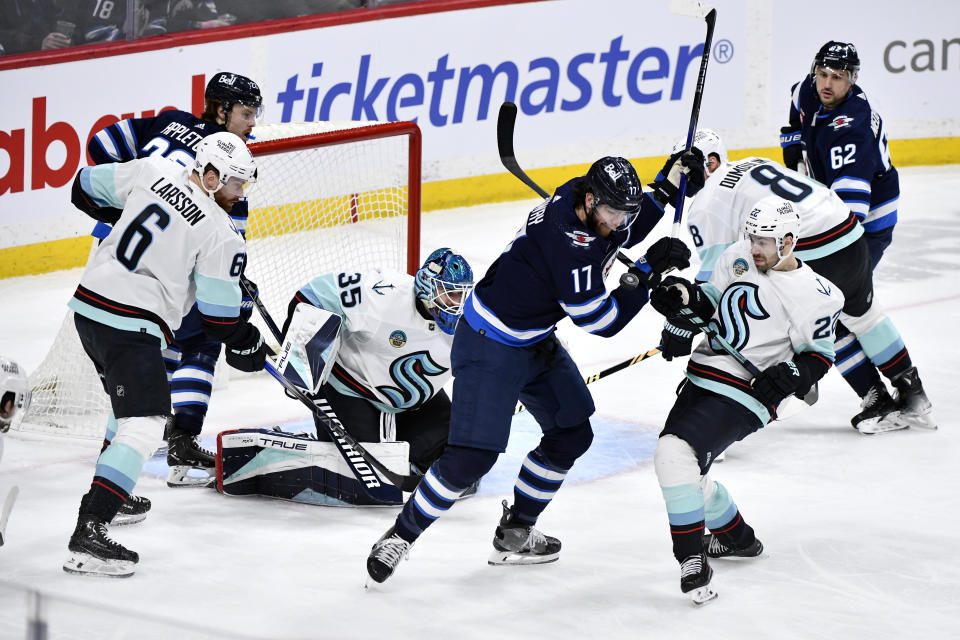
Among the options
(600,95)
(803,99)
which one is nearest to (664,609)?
(803,99)

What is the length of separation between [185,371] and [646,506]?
60.5 inches

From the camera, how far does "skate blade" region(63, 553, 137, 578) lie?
3.38 metres

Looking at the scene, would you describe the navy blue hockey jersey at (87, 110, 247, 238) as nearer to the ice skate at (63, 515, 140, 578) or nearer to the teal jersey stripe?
the teal jersey stripe

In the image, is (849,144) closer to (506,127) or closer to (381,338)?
(506,127)

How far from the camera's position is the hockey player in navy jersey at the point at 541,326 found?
3225 millimetres

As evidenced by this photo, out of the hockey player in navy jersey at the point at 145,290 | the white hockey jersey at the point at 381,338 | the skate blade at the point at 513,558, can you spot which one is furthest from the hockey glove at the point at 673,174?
the hockey player in navy jersey at the point at 145,290

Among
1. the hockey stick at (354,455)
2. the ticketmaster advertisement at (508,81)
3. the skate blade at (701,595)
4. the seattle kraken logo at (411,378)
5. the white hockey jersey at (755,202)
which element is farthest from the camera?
the ticketmaster advertisement at (508,81)

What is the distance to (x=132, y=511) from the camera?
12.6ft

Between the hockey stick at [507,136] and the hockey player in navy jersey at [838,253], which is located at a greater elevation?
the hockey stick at [507,136]

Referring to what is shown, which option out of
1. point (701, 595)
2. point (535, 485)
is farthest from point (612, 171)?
point (701, 595)

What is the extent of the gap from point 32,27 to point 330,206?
2.07m

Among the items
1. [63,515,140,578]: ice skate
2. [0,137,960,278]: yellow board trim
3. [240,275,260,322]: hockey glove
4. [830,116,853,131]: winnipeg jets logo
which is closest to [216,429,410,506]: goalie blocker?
[240,275,260,322]: hockey glove

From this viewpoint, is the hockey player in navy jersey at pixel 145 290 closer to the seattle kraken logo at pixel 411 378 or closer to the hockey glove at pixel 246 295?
the hockey glove at pixel 246 295

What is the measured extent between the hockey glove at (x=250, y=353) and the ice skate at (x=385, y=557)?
0.80 metres
